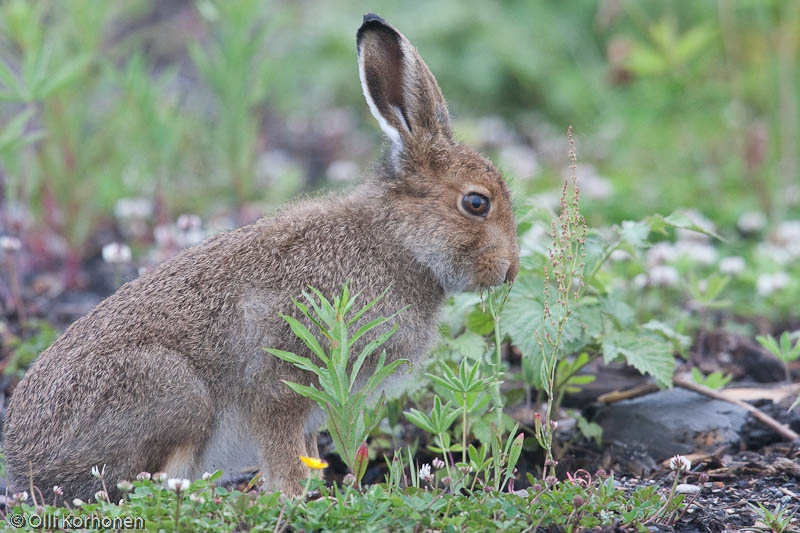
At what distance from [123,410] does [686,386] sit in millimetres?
3281

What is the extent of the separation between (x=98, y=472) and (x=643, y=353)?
114 inches

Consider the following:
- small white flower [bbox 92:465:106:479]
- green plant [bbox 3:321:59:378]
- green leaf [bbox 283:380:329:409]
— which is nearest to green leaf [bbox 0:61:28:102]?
green plant [bbox 3:321:59:378]

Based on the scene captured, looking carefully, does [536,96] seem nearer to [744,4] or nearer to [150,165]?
[744,4]

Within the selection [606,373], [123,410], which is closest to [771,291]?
[606,373]

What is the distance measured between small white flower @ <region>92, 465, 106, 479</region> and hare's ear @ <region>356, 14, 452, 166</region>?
2.25m

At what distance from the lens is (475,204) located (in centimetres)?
547

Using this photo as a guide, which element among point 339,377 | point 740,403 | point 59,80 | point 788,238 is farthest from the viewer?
point 788,238

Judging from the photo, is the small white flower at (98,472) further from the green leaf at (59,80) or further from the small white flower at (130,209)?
the small white flower at (130,209)

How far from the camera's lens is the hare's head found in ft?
17.7

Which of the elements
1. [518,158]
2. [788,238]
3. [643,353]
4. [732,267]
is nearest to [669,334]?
[643,353]

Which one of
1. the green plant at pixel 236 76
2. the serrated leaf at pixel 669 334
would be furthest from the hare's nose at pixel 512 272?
the green plant at pixel 236 76

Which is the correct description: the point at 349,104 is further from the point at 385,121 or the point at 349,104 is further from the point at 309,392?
the point at 309,392

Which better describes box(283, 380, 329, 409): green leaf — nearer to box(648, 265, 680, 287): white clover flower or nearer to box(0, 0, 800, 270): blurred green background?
box(0, 0, 800, 270): blurred green background

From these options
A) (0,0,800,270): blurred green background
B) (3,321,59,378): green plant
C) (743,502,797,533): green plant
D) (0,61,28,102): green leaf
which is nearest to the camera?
(743,502,797,533): green plant
